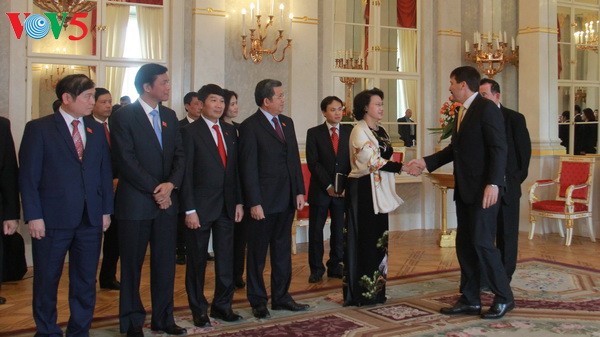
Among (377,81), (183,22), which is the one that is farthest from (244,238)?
(377,81)

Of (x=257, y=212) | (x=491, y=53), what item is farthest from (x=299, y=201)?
(x=491, y=53)

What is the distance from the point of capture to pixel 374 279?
15.4ft

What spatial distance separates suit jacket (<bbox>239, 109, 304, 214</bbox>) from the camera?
4371 mm

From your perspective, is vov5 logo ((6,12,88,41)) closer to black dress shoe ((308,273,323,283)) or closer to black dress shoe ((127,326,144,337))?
black dress shoe ((308,273,323,283))

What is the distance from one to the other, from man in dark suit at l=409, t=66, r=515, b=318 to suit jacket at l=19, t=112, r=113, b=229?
2.40 metres

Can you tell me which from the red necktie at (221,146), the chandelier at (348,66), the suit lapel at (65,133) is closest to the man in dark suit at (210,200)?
the red necktie at (221,146)

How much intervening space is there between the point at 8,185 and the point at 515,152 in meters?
3.69

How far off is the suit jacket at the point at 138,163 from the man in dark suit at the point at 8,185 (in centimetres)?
60

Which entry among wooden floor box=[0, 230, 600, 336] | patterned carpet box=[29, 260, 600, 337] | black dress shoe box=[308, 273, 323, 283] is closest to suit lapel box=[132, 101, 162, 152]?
patterned carpet box=[29, 260, 600, 337]

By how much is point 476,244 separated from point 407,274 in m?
1.69

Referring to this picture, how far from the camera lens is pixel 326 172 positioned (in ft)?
18.4

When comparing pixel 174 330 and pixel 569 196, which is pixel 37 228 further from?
pixel 569 196

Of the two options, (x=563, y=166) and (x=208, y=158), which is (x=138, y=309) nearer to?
(x=208, y=158)

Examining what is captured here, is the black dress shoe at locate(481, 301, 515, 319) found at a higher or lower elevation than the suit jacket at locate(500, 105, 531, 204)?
lower
